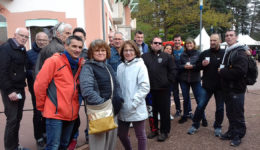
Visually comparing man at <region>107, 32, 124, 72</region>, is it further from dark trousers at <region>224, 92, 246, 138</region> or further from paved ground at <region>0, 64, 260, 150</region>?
dark trousers at <region>224, 92, 246, 138</region>

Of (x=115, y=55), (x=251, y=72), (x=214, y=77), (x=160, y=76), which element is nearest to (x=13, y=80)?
(x=115, y=55)

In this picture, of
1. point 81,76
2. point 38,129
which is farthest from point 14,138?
point 81,76

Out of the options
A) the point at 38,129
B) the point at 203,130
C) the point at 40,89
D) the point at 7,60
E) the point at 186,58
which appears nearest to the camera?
the point at 40,89

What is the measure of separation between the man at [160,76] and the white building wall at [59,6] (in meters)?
6.11

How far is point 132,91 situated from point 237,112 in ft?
6.72

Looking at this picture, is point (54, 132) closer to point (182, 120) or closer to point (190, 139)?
point (190, 139)

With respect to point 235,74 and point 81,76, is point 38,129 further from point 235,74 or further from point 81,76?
point 235,74

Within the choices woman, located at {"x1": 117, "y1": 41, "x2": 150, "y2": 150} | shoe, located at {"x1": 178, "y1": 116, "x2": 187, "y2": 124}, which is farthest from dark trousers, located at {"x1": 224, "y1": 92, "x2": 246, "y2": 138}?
woman, located at {"x1": 117, "y1": 41, "x2": 150, "y2": 150}

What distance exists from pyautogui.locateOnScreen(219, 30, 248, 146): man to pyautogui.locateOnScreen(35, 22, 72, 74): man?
2749 millimetres

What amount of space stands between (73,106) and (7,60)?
4.55 feet

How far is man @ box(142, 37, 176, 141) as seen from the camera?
156 inches

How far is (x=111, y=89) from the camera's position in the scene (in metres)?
2.72

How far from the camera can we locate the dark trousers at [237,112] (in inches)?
149

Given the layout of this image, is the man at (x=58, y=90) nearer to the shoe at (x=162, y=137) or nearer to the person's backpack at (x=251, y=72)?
the shoe at (x=162, y=137)
